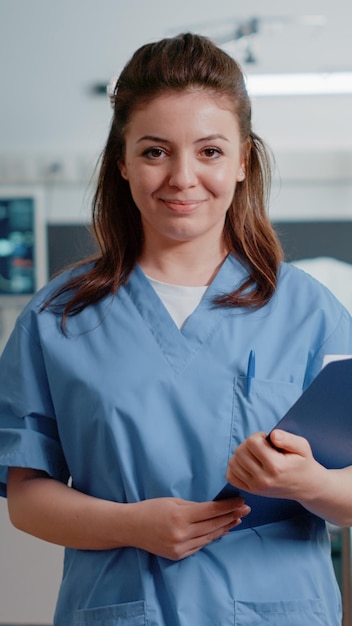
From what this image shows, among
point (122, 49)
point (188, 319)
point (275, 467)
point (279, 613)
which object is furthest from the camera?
point (122, 49)

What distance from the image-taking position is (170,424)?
979 millimetres

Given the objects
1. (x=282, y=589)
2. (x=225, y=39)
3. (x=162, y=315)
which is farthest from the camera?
(x=225, y=39)

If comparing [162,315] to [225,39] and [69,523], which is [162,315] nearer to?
[69,523]

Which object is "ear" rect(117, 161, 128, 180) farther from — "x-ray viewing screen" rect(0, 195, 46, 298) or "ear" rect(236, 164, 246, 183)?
"x-ray viewing screen" rect(0, 195, 46, 298)

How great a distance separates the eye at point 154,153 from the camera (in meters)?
0.98

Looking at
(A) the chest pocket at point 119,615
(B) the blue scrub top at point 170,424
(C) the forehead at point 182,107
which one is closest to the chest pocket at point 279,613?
(B) the blue scrub top at point 170,424

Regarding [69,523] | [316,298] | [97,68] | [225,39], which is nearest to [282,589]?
[69,523]

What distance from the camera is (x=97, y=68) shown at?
348 centimetres

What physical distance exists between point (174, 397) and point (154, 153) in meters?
0.28

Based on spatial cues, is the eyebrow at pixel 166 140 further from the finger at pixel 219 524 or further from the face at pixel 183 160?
the finger at pixel 219 524

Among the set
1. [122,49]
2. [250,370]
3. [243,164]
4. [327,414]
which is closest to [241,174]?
[243,164]

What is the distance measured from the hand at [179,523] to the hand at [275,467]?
0.05m

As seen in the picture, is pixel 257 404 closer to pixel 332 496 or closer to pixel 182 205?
pixel 332 496

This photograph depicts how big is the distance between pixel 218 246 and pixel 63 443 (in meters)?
0.32
